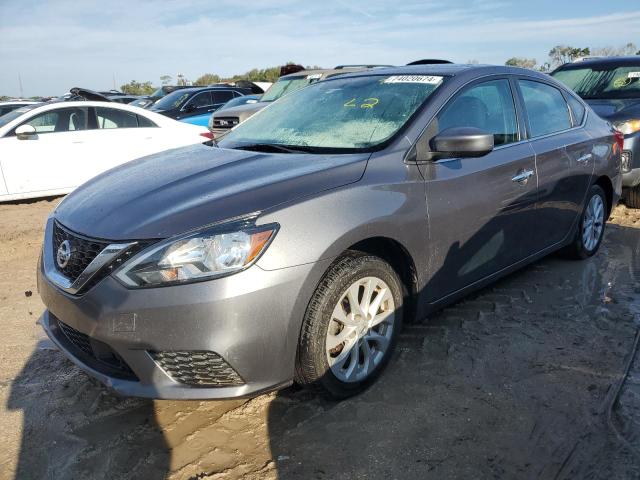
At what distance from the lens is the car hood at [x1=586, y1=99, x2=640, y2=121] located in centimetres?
616

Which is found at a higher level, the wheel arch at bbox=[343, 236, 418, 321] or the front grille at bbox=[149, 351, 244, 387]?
the wheel arch at bbox=[343, 236, 418, 321]

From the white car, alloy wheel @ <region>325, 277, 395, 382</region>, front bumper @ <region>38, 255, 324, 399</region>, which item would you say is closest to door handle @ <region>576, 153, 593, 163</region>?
alloy wheel @ <region>325, 277, 395, 382</region>

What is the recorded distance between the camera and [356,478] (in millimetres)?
2219

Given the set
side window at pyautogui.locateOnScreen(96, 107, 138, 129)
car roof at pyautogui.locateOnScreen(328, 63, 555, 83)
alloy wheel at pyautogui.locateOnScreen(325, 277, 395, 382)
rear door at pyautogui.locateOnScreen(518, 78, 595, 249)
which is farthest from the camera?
side window at pyautogui.locateOnScreen(96, 107, 138, 129)

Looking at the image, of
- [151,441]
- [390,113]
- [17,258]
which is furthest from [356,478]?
[17,258]

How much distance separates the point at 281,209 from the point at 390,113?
1170 mm

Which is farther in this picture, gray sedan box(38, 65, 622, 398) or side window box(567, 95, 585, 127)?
side window box(567, 95, 585, 127)

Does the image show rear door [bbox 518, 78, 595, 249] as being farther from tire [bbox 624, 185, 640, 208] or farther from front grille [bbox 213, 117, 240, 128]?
front grille [bbox 213, 117, 240, 128]

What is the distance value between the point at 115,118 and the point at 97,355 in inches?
254

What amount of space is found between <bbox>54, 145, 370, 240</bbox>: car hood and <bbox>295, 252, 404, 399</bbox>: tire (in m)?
0.43

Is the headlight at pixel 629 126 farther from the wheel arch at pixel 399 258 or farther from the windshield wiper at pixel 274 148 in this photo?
the windshield wiper at pixel 274 148

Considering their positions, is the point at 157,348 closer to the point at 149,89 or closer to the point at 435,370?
the point at 435,370

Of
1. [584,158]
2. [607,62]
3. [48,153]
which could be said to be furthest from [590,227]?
[48,153]

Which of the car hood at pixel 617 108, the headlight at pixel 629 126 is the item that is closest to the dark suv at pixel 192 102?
the car hood at pixel 617 108
